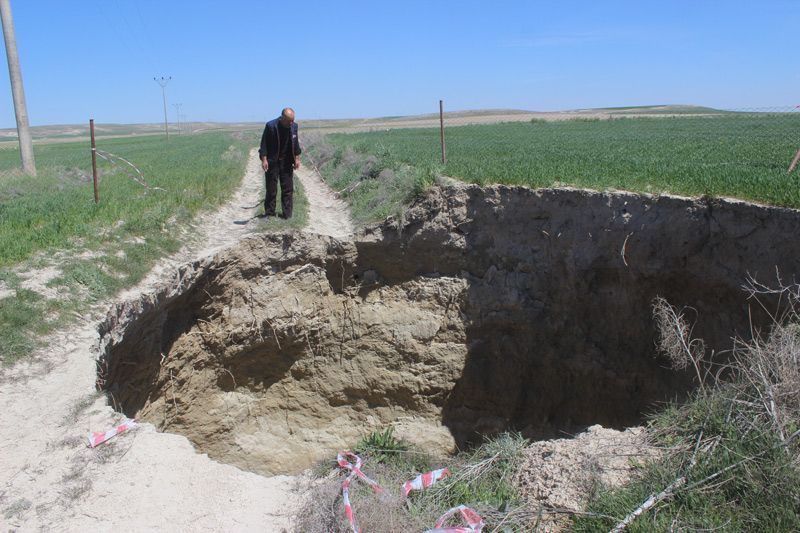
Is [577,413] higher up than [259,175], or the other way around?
[259,175]

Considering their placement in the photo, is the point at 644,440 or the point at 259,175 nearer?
the point at 644,440

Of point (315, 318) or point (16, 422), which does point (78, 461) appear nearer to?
point (16, 422)

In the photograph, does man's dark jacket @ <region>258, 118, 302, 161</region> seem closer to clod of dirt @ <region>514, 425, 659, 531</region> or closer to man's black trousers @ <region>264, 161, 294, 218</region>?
man's black trousers @ <region>264, 161, 294, 218</region>

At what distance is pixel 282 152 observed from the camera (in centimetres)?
931

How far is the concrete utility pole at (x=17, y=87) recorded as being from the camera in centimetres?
1544

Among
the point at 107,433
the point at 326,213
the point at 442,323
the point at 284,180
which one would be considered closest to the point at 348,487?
the point at 107,433

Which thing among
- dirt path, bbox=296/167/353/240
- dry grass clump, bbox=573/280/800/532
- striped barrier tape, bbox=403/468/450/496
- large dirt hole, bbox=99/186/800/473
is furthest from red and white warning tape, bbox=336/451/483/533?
dirt path, bbox=296/167/353/240

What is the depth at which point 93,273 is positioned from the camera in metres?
7.14

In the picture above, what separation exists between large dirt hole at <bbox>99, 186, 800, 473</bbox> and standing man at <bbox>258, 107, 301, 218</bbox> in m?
1.26

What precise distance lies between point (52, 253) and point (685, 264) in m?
8.00

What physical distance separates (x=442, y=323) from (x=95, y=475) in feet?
19.4

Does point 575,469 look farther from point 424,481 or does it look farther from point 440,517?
point 424,481

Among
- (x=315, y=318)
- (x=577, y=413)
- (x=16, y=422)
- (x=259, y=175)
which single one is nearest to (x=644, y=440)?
(x=577, y=413)

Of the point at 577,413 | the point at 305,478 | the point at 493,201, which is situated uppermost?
the point at 493,201
